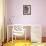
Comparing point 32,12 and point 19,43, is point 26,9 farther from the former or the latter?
point 19,43

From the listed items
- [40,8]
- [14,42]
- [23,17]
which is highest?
[40,8]

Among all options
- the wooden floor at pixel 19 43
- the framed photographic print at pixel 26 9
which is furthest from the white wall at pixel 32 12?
the wooden floor at pixel 19 43

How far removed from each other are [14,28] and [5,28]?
14 cm

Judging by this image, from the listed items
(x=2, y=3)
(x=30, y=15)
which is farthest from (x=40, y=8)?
(x=2, y=3)

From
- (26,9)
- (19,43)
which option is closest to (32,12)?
(26,9)

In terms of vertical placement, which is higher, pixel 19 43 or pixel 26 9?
pixel 26 9

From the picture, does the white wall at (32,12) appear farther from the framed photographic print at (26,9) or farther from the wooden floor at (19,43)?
the wooden floor at (19,43)

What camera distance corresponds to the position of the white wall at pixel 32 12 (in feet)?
6.15

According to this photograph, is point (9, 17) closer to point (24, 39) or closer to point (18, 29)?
point (18, 29)

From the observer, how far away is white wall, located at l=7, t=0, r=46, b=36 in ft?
6.15

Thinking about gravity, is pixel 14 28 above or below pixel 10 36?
above

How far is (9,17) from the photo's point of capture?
1.88 metres

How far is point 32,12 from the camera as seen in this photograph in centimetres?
188

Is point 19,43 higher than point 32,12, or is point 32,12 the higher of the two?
point 32,12
